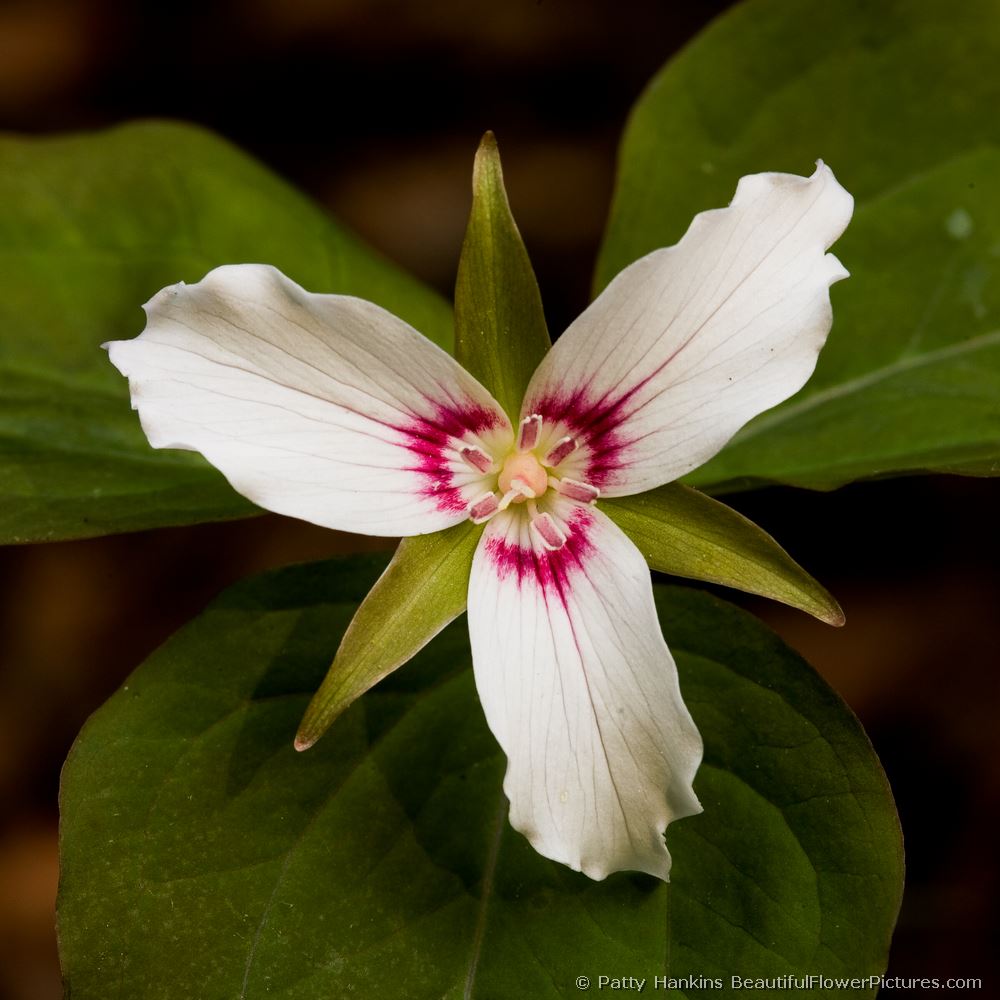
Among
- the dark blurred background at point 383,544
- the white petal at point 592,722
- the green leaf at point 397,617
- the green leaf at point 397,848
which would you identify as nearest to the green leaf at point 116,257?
the green leaf at point 397,848

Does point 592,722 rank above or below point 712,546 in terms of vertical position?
below

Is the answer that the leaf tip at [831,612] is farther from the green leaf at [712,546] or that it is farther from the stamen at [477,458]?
the stamen at [477,458]

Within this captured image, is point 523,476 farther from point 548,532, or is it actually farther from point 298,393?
point 298,393

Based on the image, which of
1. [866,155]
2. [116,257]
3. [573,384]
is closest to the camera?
[573,384]

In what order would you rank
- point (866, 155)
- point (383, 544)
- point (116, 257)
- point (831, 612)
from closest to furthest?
point (831, 612)
point (866, 155)
point (116, 257)
point (383, 544)

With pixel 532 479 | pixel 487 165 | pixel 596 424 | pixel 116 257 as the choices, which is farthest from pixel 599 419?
pixel 116 257

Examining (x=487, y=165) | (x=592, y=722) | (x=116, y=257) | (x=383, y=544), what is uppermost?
(x=487, y=165)
